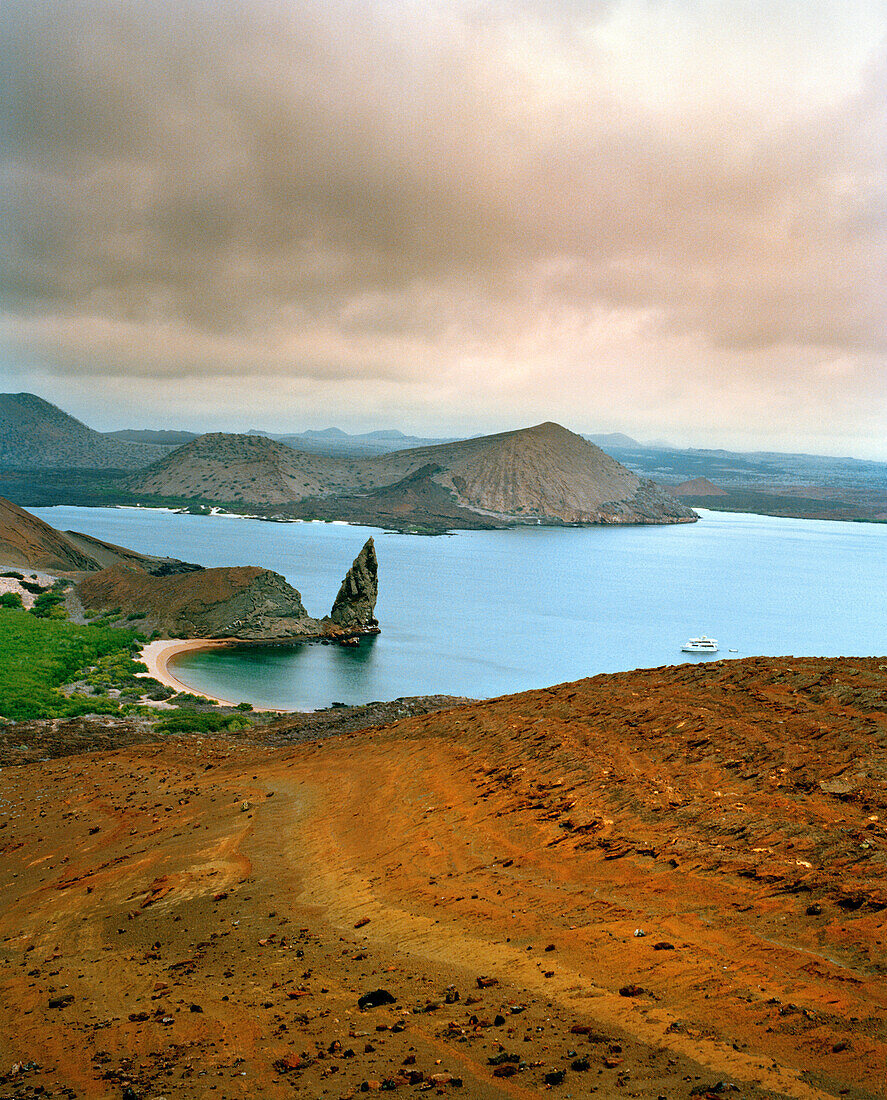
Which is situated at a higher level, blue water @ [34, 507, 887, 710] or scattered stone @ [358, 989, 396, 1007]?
scattered stone @ [358, 989, 396, 1007]

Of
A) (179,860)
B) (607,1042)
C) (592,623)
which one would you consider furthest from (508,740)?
(592,623)

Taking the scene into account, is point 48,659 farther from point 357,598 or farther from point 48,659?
point 357,598

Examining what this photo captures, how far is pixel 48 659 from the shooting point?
3528 centimetres

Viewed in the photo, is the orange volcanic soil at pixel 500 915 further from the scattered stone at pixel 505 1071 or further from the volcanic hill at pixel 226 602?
the volcanic hill at pixel 226 602

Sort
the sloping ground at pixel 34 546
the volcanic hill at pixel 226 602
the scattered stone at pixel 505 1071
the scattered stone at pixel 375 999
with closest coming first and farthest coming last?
1. the scattered stone at pixel 505 1071
2. the scattered stone at pixel 375 999
3. the volcanic hill at pixel 226 602
4. the sloping ground at pixel 34 546

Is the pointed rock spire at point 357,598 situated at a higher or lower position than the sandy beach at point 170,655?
higher

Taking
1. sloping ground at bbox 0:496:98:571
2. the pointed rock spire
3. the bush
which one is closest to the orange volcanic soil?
the bush

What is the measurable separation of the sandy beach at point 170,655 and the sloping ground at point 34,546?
21.2 m

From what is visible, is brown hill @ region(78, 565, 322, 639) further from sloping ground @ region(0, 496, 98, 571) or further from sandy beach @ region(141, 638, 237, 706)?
sloping ground @ region(0, 496, 98, 571)

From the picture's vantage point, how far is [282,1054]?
5633mm

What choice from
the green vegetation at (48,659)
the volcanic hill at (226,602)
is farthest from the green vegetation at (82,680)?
the volcanic hill at (226,602)

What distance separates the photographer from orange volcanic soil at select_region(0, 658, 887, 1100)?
17.3 feet

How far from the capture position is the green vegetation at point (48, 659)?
27.9m

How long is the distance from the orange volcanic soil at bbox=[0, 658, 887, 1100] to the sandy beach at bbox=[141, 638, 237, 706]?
71.6ft
